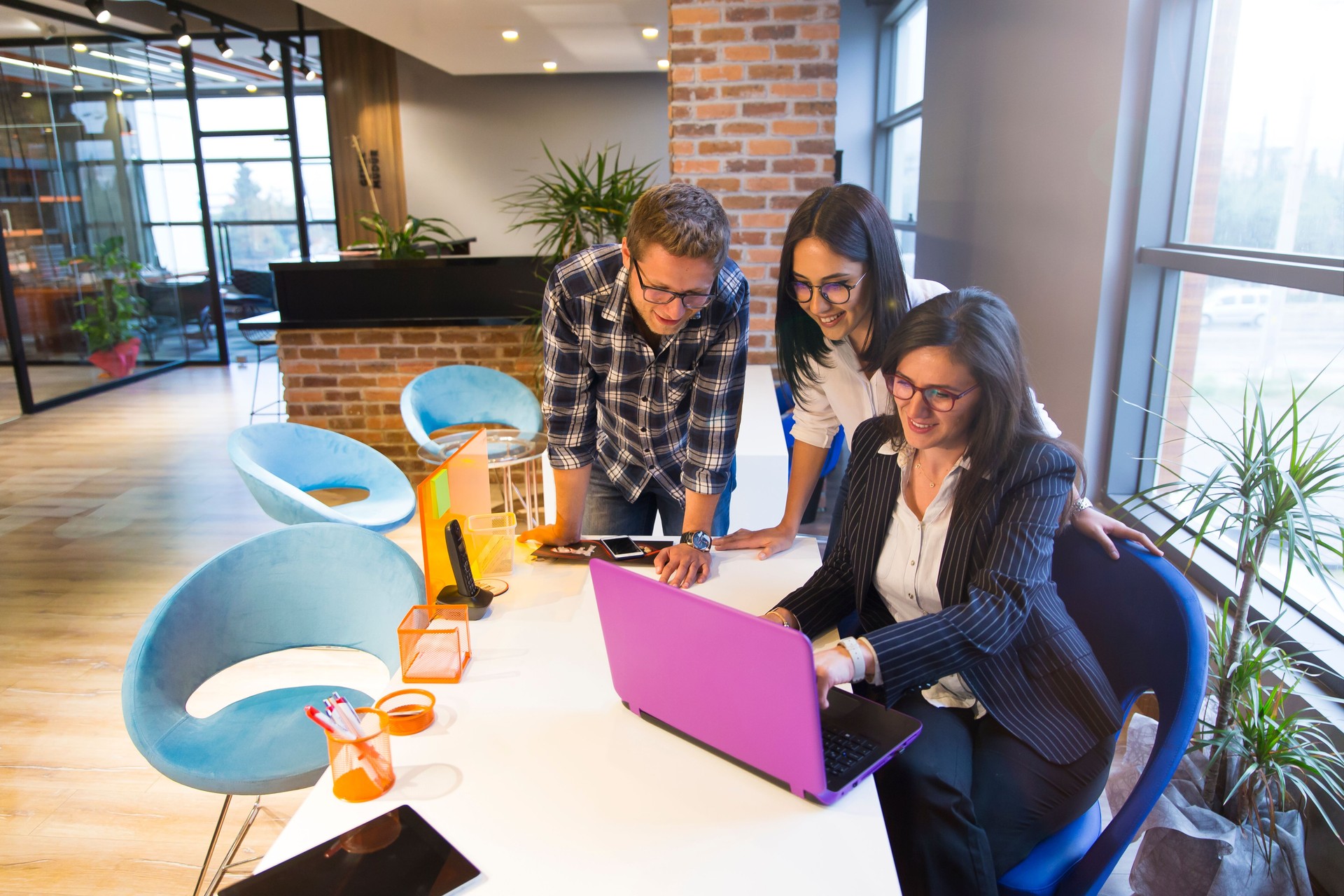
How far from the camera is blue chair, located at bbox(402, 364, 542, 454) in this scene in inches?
149

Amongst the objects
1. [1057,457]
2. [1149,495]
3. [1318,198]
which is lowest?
[1149,495]

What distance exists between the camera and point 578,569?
1.88 meters

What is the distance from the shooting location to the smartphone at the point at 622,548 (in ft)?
6.15

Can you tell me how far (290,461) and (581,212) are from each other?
2.00m

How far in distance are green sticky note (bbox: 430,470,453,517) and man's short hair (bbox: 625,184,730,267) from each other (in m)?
0.56

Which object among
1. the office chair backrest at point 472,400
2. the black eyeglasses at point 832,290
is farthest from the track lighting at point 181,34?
the black eyeglasses at point 832,290

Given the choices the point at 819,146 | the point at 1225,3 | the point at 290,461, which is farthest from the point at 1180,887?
the point at 819,146

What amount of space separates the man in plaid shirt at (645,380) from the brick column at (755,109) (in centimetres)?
183

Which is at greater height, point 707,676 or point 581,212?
point 581,212

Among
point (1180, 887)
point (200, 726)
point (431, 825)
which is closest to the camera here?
point (431, 825)

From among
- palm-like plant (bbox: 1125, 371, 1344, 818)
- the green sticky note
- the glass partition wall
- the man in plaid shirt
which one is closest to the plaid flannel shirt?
the man in plaid shirt

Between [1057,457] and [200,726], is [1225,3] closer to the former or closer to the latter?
[1057,457]

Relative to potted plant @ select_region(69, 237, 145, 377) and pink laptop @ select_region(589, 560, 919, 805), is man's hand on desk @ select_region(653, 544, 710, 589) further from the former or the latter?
potted plant @ select_region(69, 237, 145, 377)

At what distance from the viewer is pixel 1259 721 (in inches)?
68.4
